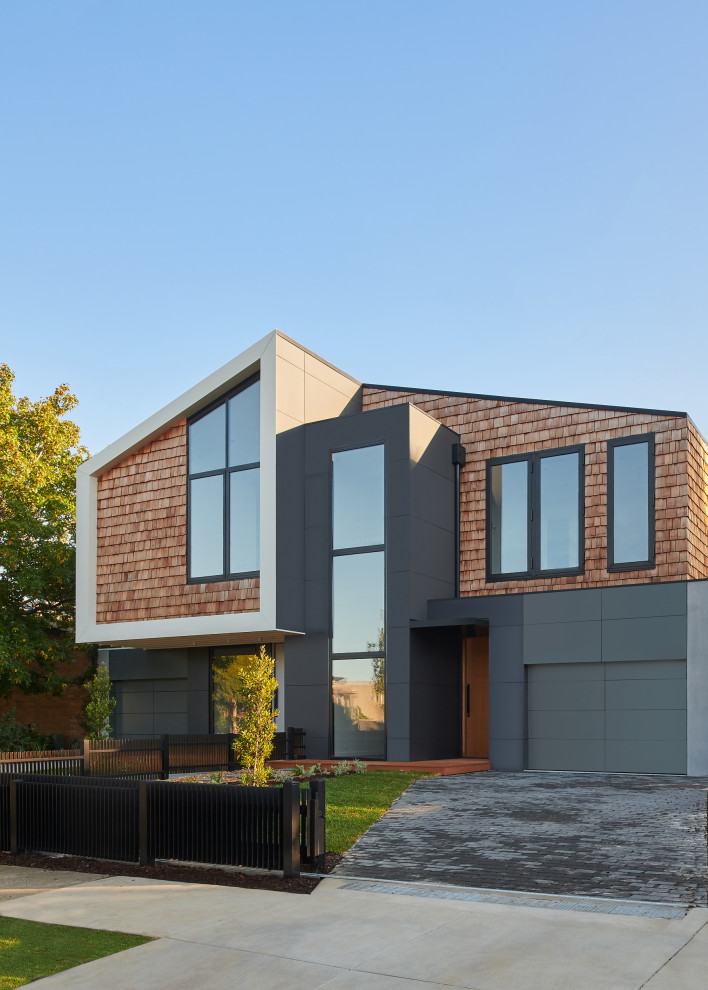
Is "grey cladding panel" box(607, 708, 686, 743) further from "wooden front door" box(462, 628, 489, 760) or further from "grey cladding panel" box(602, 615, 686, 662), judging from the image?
"wooden front door" box(462, 628, 489, 760)

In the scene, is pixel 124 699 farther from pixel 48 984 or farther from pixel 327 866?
pixel 48 984

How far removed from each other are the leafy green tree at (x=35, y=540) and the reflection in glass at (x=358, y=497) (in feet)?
35.7

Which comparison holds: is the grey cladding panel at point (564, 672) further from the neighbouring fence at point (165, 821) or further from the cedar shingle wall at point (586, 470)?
the neighbouring fence at point (165, 821)

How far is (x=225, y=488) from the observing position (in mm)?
23766

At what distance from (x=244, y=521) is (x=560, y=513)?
7.29 m

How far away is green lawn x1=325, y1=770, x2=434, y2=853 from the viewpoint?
40.9 ft

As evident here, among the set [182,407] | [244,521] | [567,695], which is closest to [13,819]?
[244,521]

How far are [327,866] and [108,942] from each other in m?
3.38

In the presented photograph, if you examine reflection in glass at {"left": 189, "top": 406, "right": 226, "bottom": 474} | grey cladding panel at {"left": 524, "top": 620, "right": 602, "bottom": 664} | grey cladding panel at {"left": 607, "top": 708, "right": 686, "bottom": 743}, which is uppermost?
reflection in glass at {"left": 189, "top": 406, "right": 226, "bottom": 474}

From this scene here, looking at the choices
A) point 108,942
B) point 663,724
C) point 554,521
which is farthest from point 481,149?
point 108,942

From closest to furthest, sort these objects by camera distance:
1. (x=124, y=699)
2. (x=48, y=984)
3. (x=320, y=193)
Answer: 1. (x=48, y=984)
2. (x=320, y=193)
3. (x=124, y=699)

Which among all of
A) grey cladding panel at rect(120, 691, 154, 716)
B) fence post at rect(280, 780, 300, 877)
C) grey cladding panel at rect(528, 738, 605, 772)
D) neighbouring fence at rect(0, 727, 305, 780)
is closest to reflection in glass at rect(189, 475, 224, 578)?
neighbouring fence at rect(0, 727, 305, 780)

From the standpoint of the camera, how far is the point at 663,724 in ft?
63.8

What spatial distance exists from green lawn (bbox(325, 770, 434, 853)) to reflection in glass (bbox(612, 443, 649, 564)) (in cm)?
642
